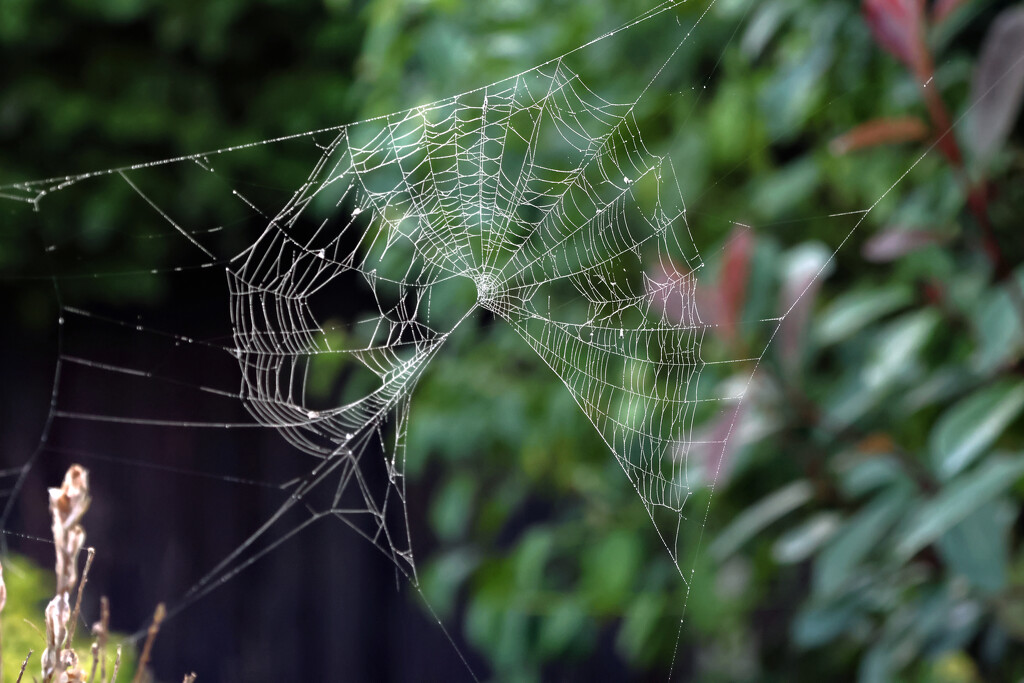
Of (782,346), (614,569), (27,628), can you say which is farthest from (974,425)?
(27,628)

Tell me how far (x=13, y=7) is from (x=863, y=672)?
2.54 meters

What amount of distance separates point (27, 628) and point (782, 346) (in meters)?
1.10

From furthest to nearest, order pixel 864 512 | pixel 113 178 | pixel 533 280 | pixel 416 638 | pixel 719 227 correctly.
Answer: pixel 416 638
pixel 113 178
pixel 533 280
pixel 719 227
pixel 864 512

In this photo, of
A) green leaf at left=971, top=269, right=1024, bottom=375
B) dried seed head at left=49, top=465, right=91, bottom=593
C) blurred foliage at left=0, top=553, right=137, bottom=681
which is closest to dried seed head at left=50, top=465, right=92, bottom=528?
dried seed head at left=49, top=465, right=91, bottom=593

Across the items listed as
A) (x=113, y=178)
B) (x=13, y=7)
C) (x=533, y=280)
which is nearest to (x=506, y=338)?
(x=533, y=280)

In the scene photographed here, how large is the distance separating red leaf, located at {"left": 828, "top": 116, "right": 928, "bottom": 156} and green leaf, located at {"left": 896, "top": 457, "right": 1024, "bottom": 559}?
46cm

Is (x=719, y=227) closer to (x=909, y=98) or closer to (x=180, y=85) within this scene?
(x=909, y=98)

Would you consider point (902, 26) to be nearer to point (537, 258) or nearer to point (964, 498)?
point (964, 498)

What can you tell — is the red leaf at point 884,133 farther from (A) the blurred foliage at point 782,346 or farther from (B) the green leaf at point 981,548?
(B) the green leaf at point 981,548

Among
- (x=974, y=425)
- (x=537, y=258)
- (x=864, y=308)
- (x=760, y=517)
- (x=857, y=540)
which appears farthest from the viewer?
(x=537, y=258)

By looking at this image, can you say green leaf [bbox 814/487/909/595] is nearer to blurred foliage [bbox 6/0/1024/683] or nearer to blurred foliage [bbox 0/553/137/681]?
blurred foliage [bbox 6/0/1024/683]

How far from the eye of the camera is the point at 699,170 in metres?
1.61

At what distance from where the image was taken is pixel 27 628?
1.00 m

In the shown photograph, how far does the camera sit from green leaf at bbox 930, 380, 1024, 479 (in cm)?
107
